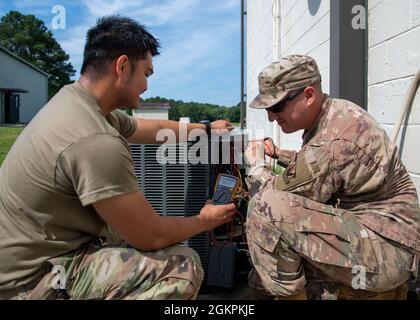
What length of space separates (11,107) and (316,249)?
1517 inches

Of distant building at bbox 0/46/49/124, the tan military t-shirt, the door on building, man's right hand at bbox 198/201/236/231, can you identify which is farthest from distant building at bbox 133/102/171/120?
the door on building

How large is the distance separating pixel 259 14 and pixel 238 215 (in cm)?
739

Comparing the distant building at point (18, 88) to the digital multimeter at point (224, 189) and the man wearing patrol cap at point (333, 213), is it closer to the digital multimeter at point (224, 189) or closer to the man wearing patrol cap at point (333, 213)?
the digital multimeter at point (224, 189)

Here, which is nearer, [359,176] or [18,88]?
[359,176]

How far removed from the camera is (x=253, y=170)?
2529 mm

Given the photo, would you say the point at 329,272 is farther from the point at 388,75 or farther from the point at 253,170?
the point at 388,75

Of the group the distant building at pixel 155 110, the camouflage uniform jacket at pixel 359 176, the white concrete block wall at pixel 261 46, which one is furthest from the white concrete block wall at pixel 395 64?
the white concrete block wall at pixel 261 46

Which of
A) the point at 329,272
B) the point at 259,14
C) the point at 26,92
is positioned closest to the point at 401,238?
the point at 329,272

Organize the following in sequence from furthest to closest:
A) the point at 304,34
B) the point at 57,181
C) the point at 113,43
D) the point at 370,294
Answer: the point at 304,34 → the point at 370,294 → the point at 113,43 → the point at 57,181

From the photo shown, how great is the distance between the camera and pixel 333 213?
76.2 inches

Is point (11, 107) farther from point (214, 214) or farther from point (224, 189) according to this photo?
point (214, 214)

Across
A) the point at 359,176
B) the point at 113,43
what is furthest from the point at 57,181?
the point at 359,176

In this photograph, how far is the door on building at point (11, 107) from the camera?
34656 mm

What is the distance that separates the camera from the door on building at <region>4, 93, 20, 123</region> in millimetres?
34656
